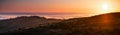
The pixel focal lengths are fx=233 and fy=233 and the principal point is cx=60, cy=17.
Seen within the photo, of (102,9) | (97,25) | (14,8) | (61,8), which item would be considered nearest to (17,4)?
(14,8)

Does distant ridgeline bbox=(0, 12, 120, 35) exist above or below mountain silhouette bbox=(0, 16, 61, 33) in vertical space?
below

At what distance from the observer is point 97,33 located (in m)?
A: 0.82

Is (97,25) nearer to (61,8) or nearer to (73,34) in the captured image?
(73,34)

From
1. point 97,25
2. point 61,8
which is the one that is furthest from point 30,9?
point 97,25

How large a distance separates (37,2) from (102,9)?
0.50 m

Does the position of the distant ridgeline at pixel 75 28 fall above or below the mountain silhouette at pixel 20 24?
below

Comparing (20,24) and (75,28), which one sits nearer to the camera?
(75,28)

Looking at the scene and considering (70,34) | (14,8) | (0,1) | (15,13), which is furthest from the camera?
(0,1)

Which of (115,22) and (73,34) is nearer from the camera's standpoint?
(73,34)

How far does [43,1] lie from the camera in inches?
70.2

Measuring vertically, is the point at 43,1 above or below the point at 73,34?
above

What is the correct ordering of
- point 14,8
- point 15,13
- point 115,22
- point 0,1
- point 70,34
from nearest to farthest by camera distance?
point 70,34
point 115,22
point 15,13
point 14,8
point 0,1

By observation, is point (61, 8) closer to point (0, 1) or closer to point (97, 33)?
point (0, 1)

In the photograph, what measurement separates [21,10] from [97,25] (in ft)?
2.83
